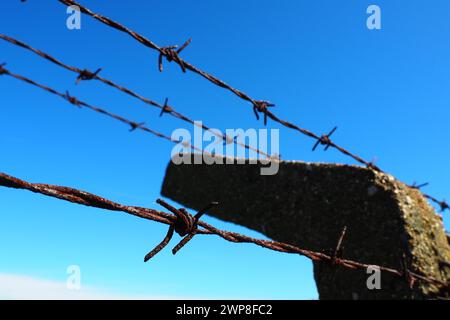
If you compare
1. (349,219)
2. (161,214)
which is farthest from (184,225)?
(349,219)

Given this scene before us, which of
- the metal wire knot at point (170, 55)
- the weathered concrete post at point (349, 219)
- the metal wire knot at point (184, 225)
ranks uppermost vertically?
the metal wire knot at point (170, 55)

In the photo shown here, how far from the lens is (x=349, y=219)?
357cm

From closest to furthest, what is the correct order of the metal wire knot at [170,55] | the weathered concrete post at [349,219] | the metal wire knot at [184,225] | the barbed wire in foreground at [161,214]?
the barbed wire in foreground at [161,214], the metal wire knot at [184,225], the metal wire knot at [170,55], the weathered concrete post at [349,219]

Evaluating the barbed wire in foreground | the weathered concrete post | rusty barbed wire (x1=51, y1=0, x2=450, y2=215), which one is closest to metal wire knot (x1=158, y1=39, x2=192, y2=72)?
rusty barbed wire (x1=51, y1=0, x2=450, y2=215)

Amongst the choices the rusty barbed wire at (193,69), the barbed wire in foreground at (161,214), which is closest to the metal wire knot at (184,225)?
the barbed wire in foreground at (161,214)

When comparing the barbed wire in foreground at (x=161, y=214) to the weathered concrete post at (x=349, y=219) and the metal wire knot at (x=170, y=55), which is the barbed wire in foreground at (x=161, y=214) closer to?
the metal wire knot at (x=170, y=55)

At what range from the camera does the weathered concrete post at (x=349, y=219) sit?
3270 mm

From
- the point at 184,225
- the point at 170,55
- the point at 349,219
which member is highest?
the point at 170,55

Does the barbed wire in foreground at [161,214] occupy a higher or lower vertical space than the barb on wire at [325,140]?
lower

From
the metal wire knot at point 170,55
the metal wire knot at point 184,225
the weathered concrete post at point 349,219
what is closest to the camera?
the metal wire knot at point 184,225

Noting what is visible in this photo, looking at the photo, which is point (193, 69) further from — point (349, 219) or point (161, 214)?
point (349, 219)
